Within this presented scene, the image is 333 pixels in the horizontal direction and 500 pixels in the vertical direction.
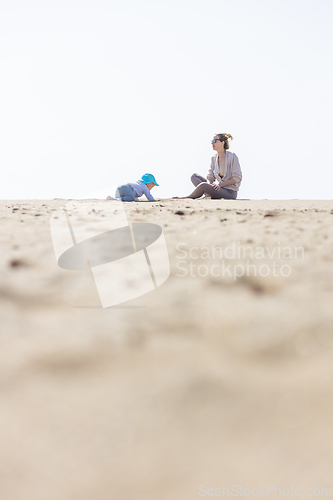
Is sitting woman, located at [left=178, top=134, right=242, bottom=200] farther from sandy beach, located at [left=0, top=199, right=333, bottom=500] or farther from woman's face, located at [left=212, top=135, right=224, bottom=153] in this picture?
sandy beach, located at [left=0, top=199, right=333, bottom=500]

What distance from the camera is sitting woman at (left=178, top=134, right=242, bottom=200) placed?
5.53m

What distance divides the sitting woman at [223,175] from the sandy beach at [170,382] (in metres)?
4.09

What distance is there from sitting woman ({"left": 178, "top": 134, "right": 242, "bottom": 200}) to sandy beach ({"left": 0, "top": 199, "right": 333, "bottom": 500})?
4.09 m

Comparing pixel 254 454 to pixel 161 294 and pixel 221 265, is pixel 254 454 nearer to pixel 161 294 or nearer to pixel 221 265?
pixel 161 294

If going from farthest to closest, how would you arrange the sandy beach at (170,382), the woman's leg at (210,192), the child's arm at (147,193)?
the woman's leg at (210,192) → the child's arm at (147,193) → the sandy beach at (170,382)

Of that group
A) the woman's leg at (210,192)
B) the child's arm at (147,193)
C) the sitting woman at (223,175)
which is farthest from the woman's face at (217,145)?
the child's arm at (147,193)

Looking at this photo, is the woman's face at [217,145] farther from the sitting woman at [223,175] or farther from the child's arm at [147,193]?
the child's arm at [147,193]

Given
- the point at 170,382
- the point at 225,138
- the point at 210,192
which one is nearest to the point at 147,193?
the point at 210,192

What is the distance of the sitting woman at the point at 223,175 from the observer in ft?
18.1

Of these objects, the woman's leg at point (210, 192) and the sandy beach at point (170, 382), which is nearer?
the sandy beach at point (170, 382)

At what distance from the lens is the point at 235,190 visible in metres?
5.73

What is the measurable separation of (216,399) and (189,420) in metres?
0.09

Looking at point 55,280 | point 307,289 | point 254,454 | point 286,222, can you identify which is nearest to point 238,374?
point 254,454

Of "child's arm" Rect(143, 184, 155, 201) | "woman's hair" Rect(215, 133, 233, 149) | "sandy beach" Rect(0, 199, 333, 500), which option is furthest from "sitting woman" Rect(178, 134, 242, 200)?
"sandy beach" Rect(0, 199, 333, 500)
